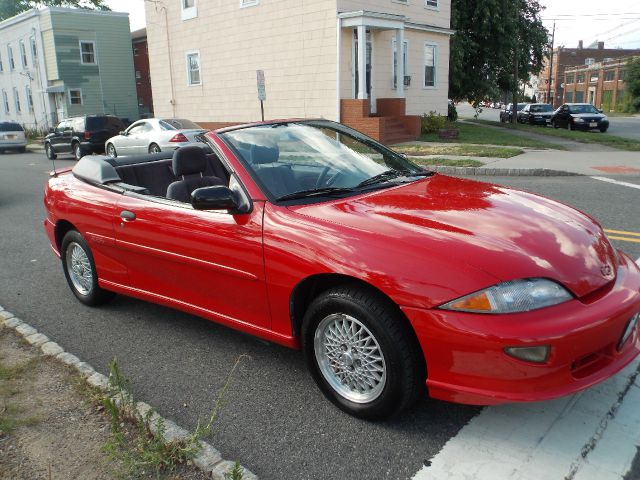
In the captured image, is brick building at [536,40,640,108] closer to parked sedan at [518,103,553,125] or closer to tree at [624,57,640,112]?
tree at [624,57,640,112]

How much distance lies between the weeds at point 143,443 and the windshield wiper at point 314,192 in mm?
1297

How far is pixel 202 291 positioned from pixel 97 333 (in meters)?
1.24

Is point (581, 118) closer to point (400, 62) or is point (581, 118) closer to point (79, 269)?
point (400, 62)

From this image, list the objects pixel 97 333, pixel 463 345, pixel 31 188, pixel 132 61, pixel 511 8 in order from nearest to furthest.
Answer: pixel 463 345 < pixel 97 333 < pixel 31 188 < pixel 511 8 < pixel 132 61

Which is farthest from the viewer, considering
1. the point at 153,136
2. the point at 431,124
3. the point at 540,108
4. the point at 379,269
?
the point at 540,108

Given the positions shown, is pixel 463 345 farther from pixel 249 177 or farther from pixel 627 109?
pixel 627 109

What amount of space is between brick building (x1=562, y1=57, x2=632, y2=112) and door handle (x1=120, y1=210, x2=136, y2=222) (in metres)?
67.2

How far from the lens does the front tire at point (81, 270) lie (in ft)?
16.0

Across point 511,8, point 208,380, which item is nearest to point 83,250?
point 208,380

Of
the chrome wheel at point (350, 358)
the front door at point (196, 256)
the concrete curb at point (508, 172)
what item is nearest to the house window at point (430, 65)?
the concrete curb at point (508, 172)

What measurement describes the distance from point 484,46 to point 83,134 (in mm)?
20115

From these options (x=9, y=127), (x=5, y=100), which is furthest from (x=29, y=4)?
(x=9, y=127)

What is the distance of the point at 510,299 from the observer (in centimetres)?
260

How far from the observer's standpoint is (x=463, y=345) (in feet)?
8.55
